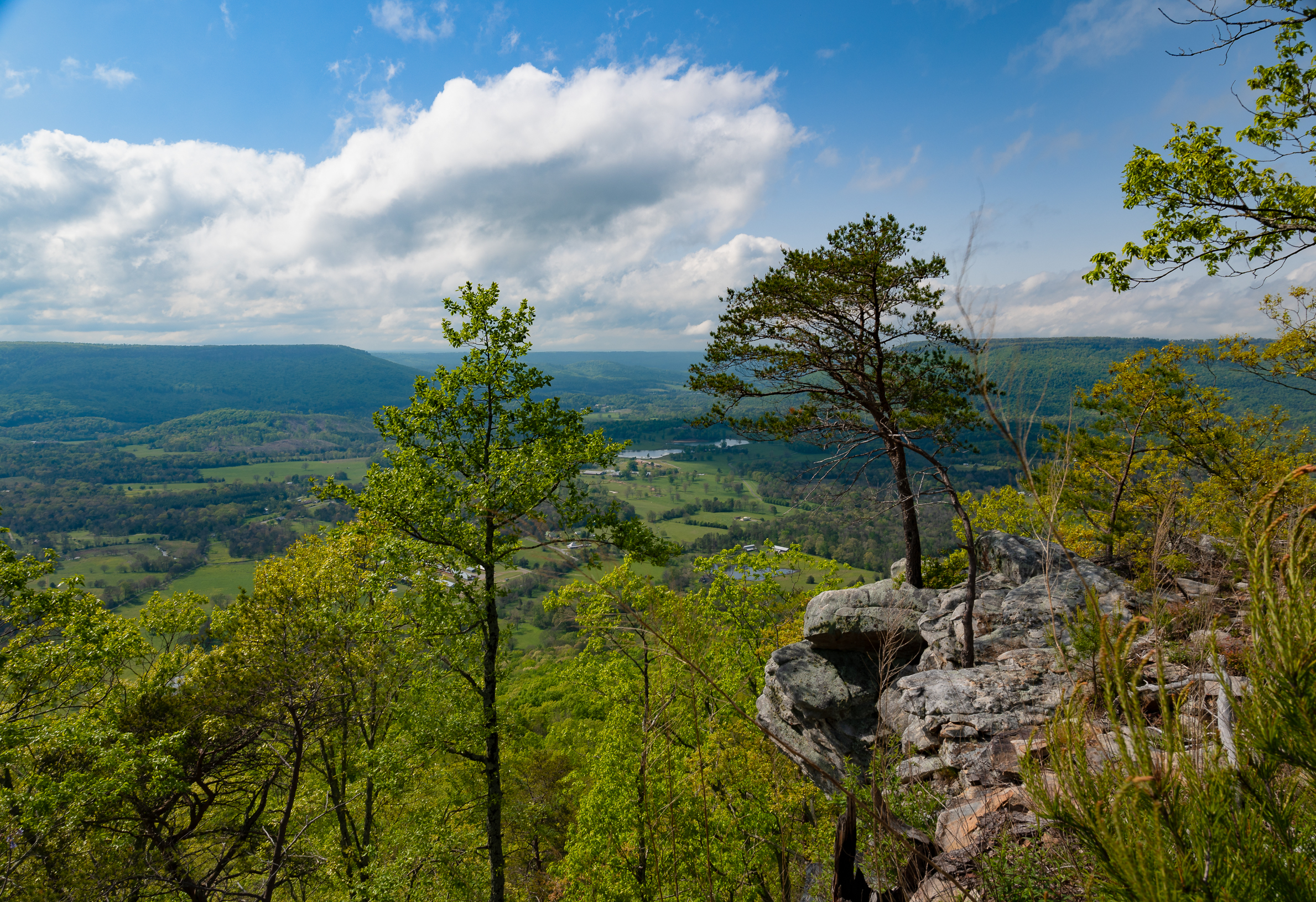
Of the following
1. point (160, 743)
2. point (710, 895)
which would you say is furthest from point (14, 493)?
point (710, 895)

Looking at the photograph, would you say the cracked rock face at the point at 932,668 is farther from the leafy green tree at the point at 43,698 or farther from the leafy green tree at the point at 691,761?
the leafy green tree at the point at 43,698

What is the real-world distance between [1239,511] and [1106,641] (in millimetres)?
13465

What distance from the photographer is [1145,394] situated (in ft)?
54.4

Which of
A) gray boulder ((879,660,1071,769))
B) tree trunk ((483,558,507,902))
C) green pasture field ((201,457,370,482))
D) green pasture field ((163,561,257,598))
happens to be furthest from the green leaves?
green pasture field ((201,457,370,482))

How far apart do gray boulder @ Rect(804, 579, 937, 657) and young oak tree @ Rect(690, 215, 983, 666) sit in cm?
182

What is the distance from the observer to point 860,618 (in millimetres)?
12930

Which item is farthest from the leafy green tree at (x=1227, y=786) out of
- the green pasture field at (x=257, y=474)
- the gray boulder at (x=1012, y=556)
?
the green pasture field at (x=257, y=474)

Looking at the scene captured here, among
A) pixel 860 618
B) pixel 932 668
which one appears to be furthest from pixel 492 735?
pixel 932 668

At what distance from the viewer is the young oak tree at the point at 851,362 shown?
13328 millimetres

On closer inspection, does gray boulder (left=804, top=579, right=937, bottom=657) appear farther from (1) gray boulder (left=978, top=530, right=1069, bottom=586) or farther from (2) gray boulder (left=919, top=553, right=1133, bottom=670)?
(1) gray boulder (left=978, top=530, right=1069, bottom=586)

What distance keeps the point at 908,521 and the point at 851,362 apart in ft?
15.0

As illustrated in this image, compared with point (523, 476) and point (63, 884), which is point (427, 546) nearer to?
point (523, 476)

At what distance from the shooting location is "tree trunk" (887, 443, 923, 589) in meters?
14.1

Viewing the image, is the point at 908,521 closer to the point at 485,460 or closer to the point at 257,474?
the point at 485,460
